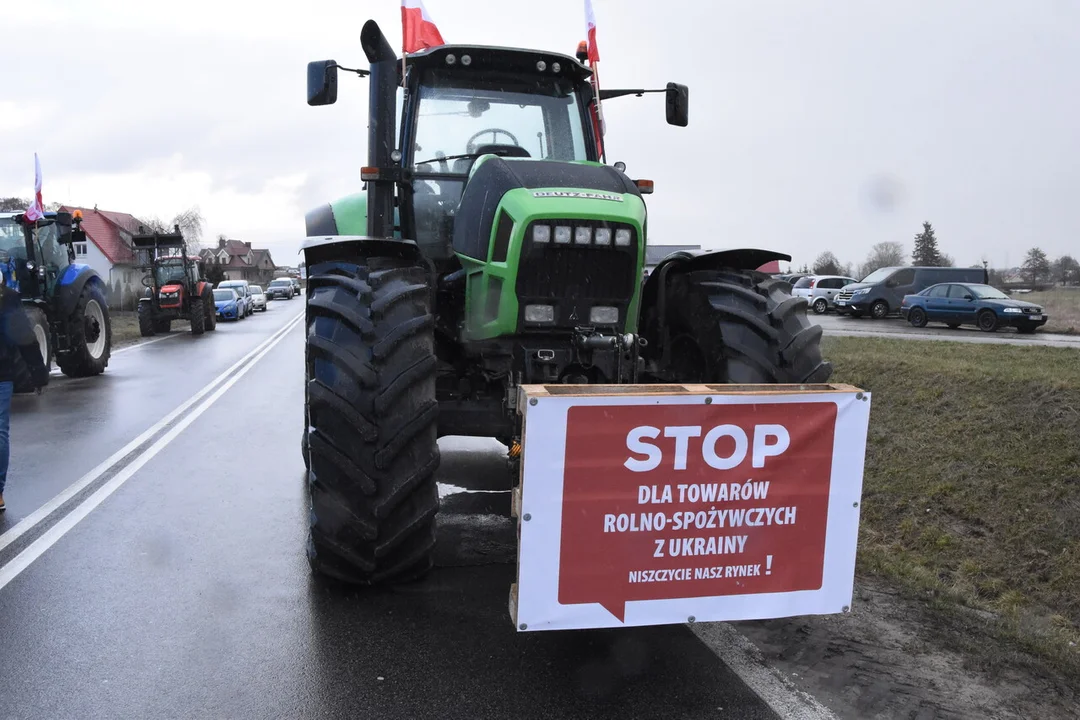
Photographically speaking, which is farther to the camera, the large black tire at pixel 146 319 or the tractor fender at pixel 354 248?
the large black tire at pixel 146 319

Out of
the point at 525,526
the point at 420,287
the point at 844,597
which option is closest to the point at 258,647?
the point at 525,526

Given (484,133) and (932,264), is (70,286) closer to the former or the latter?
(484,133)

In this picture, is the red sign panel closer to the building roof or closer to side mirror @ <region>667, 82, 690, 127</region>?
side mirror @ <region>667, 82, 690, 127</region>

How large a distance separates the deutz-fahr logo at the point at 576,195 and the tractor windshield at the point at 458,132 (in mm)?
1366

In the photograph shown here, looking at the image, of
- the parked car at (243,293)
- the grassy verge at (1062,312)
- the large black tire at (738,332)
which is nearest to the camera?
the large black tire at (738,332)

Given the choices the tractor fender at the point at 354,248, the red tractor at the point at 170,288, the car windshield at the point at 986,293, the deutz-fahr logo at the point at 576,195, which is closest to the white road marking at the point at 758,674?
the deutz-fahr logo at the point at 576,195

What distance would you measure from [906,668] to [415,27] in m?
4.71

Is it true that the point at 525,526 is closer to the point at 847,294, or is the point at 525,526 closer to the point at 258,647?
the point at 258,647

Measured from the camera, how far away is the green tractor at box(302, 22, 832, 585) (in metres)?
4.33

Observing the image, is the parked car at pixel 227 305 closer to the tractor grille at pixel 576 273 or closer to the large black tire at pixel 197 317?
the large black tire at pixel 197 317

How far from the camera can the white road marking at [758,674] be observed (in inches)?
141

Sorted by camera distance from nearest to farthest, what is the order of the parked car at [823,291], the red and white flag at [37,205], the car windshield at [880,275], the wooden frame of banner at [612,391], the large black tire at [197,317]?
the wooden frame of banner at [612,391] < the red and white flag at [37,205] < the large black tire at [197,317] < the car windshield at [880,275] < the parked car at [823,291]

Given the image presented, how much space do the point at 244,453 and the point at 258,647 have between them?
490cm

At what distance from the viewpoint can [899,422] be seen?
31.7ft
